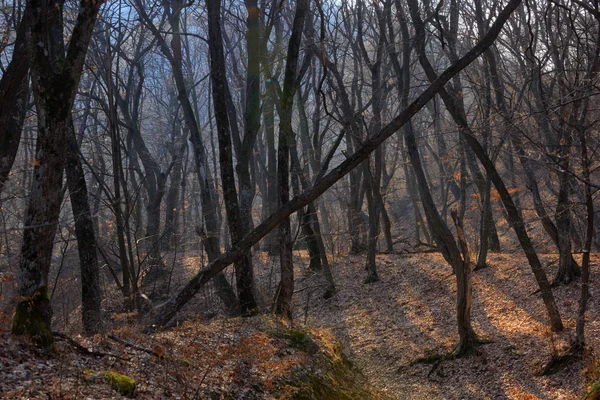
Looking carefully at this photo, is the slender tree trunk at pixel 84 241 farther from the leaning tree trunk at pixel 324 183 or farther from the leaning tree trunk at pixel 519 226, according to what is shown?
the leaning tree trunk at pixel 519 226

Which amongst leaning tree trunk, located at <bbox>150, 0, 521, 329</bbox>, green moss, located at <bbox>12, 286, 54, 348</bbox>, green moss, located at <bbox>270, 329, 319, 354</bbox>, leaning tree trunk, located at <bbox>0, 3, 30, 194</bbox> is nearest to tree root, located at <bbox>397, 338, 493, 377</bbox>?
green moss, located at <bbox>270, 329, 319, 354</bbox>

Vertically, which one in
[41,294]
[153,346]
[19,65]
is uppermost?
[19,65]

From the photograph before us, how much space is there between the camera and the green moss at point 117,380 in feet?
17.7

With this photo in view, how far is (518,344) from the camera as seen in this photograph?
33.3ft

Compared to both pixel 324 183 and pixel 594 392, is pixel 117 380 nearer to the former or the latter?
pixel 324 183

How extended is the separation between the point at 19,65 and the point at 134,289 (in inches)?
232

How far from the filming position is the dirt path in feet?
30.1

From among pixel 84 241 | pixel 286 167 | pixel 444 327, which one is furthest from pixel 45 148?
pixel 444 327

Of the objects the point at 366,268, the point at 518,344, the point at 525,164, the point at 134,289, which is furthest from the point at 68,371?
the point at 366,268

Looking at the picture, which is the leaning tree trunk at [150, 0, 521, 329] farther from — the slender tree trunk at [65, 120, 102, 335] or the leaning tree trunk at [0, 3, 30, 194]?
the leaning tree trunk at [0, 3, 30, 194]

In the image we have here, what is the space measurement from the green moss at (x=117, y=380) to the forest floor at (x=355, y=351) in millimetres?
53

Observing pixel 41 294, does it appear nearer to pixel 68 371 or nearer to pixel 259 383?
pixel 68 371

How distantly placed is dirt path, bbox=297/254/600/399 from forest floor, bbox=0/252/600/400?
1.2 inches

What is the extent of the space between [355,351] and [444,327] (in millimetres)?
2133
